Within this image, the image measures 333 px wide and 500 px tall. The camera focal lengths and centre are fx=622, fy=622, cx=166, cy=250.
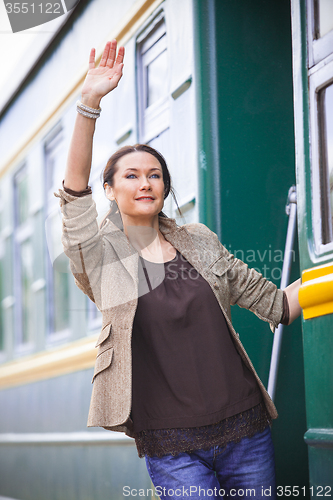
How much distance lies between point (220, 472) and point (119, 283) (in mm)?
586

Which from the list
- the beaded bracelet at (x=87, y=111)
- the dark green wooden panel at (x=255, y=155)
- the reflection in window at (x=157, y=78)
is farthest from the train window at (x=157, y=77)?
the beaded bracelet at (x=87, y=111)

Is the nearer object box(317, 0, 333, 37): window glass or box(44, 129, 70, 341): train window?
box(317, 0, 333, 37): window glass

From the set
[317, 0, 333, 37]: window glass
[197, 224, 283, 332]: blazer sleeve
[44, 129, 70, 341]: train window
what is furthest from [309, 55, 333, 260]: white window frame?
[44, 129, 70, 341]: train window

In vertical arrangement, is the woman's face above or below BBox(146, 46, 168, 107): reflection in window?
below

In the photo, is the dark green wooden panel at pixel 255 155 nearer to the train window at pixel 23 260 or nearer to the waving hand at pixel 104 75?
the waving hand at pixel 104 75

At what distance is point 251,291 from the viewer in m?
1.88

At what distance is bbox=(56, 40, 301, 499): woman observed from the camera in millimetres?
1630

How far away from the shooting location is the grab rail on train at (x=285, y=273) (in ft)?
8.55

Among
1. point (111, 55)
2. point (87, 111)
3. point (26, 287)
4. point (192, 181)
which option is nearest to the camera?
point (87, 111)

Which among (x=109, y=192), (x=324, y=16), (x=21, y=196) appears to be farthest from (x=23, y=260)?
(x=324, y=16)

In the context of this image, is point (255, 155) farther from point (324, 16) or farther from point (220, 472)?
point (220, 472)

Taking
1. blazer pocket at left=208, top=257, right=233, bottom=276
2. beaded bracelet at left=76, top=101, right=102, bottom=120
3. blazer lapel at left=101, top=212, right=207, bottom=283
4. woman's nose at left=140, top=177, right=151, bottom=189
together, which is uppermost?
beaded bracelet at left=76, top=101, right=102, bottom=120

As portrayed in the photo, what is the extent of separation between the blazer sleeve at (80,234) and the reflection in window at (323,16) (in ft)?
3.20

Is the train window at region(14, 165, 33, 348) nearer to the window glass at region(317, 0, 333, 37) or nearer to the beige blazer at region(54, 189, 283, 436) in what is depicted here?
the beige blazer at region(54, 189, 283, 436)
